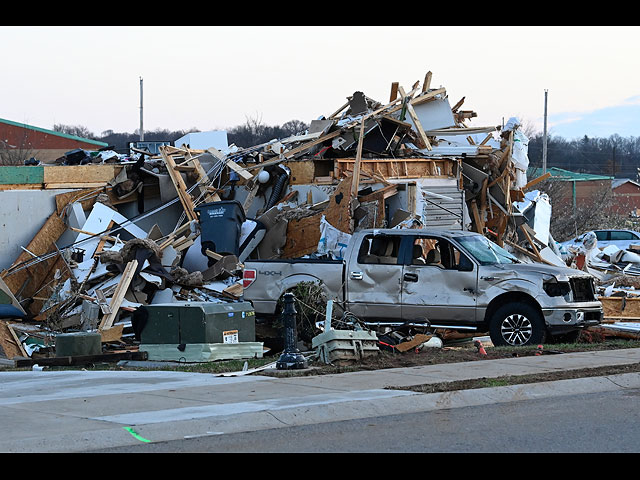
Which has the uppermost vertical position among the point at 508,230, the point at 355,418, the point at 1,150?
the point at 1,150

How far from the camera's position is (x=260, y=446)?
313 inches

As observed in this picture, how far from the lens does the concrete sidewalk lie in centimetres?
837

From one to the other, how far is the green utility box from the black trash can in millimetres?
6221

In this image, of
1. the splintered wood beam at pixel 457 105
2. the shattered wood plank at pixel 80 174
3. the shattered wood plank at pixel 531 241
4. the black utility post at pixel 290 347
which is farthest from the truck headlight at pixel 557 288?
the splintered wood beam at pixel 457 105

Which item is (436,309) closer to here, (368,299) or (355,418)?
(368,299)

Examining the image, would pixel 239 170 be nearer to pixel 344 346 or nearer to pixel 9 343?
pixel 9 343

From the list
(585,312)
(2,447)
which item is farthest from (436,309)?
(2,447)

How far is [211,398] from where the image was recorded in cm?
1015

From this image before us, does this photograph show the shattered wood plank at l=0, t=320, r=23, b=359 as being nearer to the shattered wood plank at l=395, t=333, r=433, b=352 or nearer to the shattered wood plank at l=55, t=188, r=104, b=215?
the shattered wood plank at l=55, t=188, r=104, b=215

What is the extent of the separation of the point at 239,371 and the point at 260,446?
448 centimetres

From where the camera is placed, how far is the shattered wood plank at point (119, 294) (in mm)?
18062

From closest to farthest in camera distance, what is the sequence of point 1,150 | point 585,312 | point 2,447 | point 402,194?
1. point 2,447
2. point 585,312
3. point 402,194
4. point 1,150

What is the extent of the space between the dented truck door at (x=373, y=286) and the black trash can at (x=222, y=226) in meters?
5.81

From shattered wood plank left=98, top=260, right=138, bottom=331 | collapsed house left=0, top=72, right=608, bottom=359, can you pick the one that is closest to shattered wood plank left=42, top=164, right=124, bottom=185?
collapsed house left=0, top=72, right=608, bottom=359
